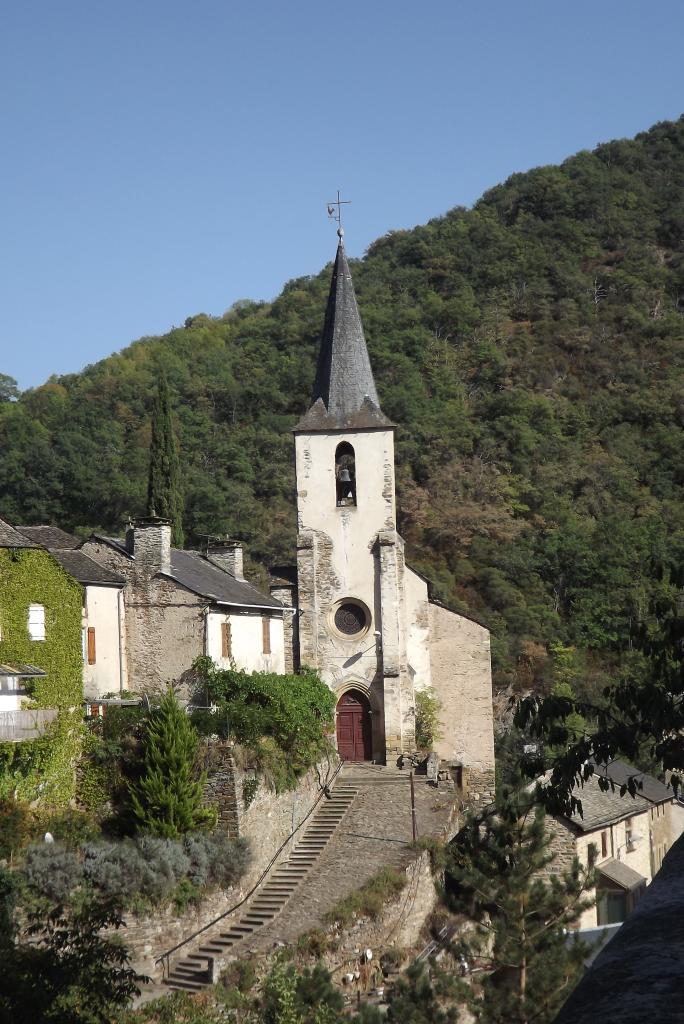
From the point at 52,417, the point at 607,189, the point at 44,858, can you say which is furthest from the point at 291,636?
the point at 607,189

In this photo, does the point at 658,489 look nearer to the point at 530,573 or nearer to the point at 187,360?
the point at 530,573

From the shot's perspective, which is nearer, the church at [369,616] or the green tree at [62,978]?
the green tree at [62,978]

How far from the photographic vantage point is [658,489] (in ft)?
190

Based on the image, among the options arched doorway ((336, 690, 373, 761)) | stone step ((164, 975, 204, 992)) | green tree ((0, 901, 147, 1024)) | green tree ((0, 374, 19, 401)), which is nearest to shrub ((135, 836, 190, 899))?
stone step ((164, 975, 204, 992))

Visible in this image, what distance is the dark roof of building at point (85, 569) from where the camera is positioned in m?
27.9

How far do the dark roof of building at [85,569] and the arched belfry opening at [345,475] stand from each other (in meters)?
8.48

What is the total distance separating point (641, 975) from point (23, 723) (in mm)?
22161

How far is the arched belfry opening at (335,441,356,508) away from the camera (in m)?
35.6

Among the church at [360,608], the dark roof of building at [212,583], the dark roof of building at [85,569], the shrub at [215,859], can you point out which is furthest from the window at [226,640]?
the shrub at [215,859]

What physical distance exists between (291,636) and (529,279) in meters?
47.4

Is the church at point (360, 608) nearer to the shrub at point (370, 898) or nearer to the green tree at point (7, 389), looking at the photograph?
the shrub at point (370, 898)

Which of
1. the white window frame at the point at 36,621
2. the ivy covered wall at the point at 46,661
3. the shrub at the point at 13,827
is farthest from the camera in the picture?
the white window frame at the point at 36,621

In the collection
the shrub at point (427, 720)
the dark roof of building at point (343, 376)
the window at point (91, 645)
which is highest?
the dark roof of building at point (343, 376)

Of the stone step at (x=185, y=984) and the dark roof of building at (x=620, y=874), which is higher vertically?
the stone step at (x=185, y=984)
